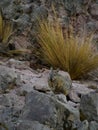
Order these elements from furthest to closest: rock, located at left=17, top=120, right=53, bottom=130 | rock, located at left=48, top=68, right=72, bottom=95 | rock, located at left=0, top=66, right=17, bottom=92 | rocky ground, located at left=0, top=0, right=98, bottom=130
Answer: rock, located at left=48, top=68, right=72, bottom=95 → rock, located at left=0, top=66, right=17, bottom=92 → rocky ground, located at left=0, top=0, right=98, bottom=130 → rock, located at left=17, top=120, right=53, bottom=130

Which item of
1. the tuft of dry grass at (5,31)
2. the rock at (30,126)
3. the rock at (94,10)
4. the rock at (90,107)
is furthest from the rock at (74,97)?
the rock at (94,10)

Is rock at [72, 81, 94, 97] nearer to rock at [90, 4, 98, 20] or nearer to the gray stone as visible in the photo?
the gray stone

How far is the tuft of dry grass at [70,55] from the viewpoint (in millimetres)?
4172

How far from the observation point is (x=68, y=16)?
525 centimetres

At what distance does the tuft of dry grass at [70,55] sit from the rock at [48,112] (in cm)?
157

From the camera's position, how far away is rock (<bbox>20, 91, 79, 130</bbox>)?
2441 mm

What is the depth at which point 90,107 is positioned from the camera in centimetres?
265

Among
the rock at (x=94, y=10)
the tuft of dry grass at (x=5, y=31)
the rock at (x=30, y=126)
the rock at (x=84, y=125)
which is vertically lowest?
the rock at (x=84, y=125)

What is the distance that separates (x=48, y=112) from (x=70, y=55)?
71.3 inches

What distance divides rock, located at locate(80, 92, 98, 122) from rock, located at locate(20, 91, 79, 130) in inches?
3.7

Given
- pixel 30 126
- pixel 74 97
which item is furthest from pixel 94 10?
pixel 30 126

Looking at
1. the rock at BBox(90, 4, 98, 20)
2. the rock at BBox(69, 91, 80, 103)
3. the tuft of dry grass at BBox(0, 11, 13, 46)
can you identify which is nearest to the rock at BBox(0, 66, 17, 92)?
the rock at BBox(69, 91, 80, 103)

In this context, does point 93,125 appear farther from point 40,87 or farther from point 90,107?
point 40,87

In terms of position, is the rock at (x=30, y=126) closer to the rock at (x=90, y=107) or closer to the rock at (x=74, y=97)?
the rock at (x=90, y=107)
